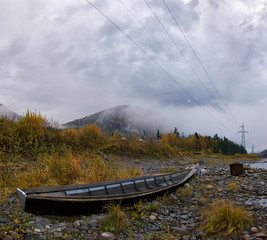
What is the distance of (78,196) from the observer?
464cm

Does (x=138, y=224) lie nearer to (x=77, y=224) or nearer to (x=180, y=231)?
(x=180, y=231)

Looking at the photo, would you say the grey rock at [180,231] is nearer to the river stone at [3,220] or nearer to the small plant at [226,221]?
the small plant at [226,221]

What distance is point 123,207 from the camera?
5.57 metres


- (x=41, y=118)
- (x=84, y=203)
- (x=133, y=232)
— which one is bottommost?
(x=133, y=232)

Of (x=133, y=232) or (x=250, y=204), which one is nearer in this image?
(x=133, y=232)

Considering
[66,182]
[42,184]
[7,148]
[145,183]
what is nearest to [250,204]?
[145,183]

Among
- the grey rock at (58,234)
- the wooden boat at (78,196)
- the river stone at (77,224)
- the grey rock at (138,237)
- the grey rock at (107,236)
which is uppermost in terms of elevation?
the wooden boat at (78,196)

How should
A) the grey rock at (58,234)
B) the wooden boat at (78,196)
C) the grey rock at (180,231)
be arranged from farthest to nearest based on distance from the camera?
1. the grey rock at (180,231)
2. the wooden boat at (78,196)
3. the grey rock at (58,234)

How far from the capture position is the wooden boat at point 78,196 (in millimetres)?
4039

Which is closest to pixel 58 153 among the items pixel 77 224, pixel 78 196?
pixel 78 196

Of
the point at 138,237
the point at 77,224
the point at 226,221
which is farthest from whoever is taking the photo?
the point at 226,221

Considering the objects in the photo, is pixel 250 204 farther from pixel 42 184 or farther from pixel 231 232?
pixel 42 184

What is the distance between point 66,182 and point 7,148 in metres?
4.97

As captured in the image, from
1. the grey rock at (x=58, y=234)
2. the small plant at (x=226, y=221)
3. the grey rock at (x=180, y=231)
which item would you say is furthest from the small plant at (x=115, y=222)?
the small plant at (x=226, y=221)
